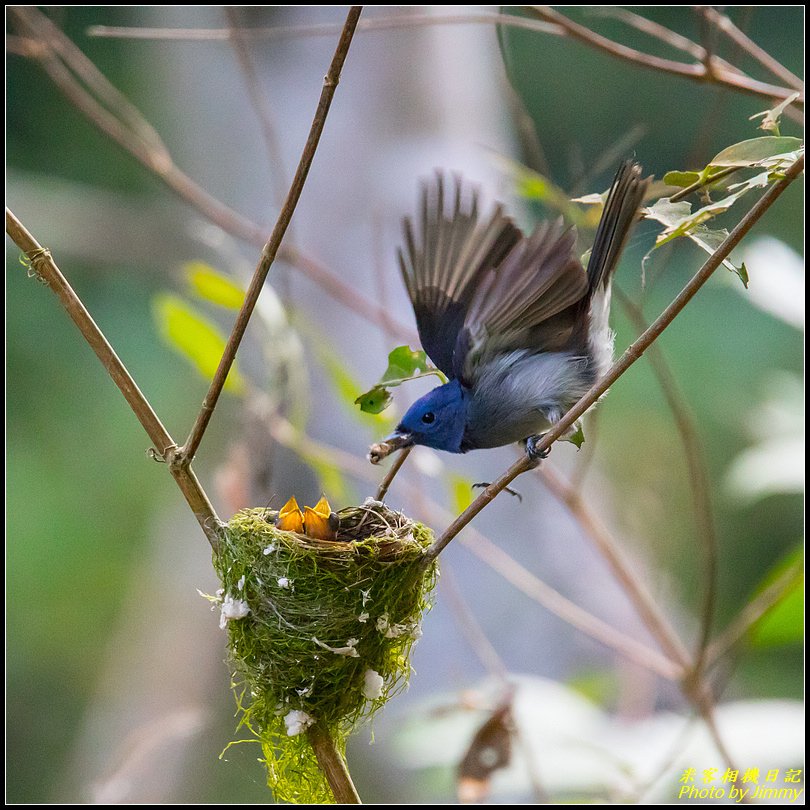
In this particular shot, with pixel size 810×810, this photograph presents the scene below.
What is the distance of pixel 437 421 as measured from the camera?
193 cm

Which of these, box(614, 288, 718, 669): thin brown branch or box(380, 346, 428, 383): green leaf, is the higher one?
box(380, 346, 428, 383): green leaf

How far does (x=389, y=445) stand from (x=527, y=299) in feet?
1.33

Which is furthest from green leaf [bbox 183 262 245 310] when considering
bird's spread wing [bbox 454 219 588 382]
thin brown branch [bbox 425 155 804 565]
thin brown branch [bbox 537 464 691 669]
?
thin brown branch [bbox 425 155 804 565]

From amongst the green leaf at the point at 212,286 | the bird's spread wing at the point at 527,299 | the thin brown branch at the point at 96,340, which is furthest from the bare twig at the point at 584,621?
the thin brown branch at the point at 96,340

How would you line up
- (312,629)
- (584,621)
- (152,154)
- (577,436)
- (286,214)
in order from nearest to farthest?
(286,214) < (312,629) < (577,436) < (584,621) < (152,154)

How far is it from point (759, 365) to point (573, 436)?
18.8 ft

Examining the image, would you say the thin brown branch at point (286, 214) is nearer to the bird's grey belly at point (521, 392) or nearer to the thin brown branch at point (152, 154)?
the bird's grey belly at point (521, 392)

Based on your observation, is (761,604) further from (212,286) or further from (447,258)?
(212,286)

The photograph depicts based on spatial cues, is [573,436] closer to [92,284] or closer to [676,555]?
[676,555]

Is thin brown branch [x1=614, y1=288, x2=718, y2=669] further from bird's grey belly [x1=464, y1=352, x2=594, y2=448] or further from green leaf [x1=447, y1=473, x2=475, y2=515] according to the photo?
green leaf [x1=447, y1=473, x2=475, y2=515]

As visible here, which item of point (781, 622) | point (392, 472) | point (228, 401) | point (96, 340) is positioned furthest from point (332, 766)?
point (228, 401)

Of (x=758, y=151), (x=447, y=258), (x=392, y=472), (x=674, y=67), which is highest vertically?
(x=674, y=67)

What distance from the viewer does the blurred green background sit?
161 inches

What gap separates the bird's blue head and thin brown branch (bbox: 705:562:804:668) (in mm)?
753
